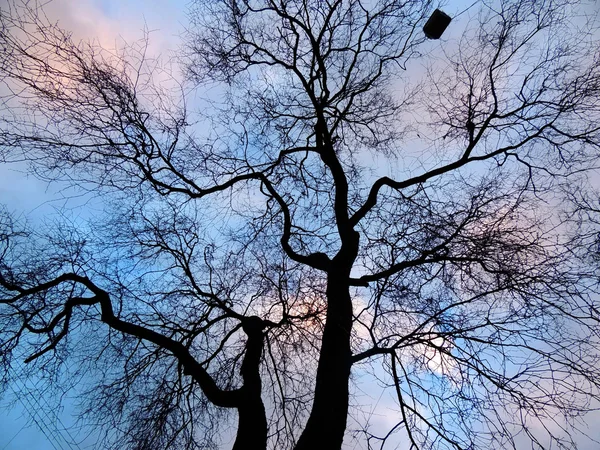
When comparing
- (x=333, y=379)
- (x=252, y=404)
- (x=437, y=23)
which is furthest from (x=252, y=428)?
(x=437, y=23)

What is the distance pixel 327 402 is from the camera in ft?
11.9

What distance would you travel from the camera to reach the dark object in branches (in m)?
4.48

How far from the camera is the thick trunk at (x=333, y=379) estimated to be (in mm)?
3434

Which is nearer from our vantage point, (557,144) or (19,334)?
(19,334)

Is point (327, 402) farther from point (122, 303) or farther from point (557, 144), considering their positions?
point (557, 144)

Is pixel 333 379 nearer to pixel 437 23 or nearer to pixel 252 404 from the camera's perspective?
pixel 252 404

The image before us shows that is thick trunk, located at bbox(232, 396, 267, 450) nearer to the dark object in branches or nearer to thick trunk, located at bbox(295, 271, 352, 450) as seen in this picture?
thick trunk, located at bbox(295, 271, 352, 450)

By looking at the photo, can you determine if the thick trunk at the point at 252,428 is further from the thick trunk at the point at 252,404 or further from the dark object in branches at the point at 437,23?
the dark object in branches at the point at 437,23

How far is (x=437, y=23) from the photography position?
4.54 metres

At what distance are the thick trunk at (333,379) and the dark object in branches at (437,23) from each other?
2.95 m

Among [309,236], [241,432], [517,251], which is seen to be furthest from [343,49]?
[241,432]

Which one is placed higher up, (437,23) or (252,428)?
(437,23)

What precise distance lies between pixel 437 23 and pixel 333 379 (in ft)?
13.0

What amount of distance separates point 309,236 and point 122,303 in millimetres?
2722
